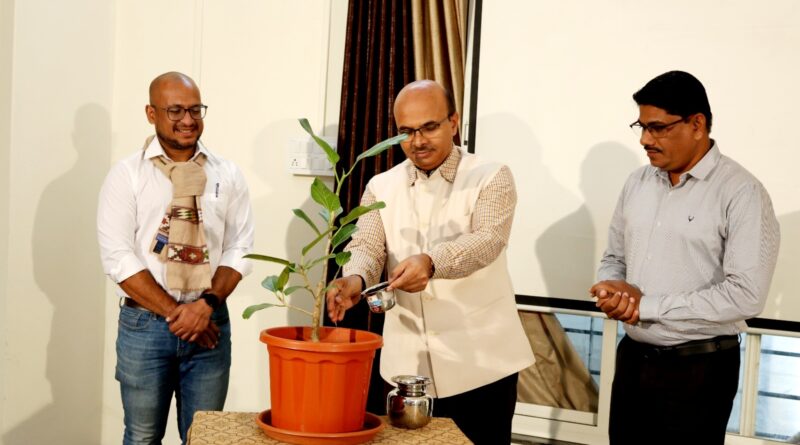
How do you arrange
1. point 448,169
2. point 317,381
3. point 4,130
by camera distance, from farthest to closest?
1. point 4,130
2. point 448,169
3. point 317,381

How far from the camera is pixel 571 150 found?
10.4 feet

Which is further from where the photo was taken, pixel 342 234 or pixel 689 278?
pixel 689 278

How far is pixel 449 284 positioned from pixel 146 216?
0.97 metres

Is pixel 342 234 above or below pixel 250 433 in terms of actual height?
above

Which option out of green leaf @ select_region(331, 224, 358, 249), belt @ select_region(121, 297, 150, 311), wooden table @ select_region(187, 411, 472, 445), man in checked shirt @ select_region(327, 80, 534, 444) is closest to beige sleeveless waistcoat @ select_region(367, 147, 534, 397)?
man in checked shirt @ select_region(327, 80, 534, 444)

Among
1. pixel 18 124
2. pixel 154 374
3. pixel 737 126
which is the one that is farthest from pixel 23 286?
pixel 737 126

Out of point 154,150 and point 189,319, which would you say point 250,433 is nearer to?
point 189,319

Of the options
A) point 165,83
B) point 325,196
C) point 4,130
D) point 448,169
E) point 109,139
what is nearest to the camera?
point 325,196

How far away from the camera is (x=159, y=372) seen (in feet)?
8.43

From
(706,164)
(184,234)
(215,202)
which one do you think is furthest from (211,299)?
(706,164)

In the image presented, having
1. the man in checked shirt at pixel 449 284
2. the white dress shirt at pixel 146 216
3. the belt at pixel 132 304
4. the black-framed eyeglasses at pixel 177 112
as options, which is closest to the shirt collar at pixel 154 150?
the white dress shirt at pixel 146 216

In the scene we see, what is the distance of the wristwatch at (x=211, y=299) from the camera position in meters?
2.58

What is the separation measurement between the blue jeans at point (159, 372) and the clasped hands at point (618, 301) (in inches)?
46.6

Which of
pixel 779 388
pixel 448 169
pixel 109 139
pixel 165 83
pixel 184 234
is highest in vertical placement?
pixel 165 83
